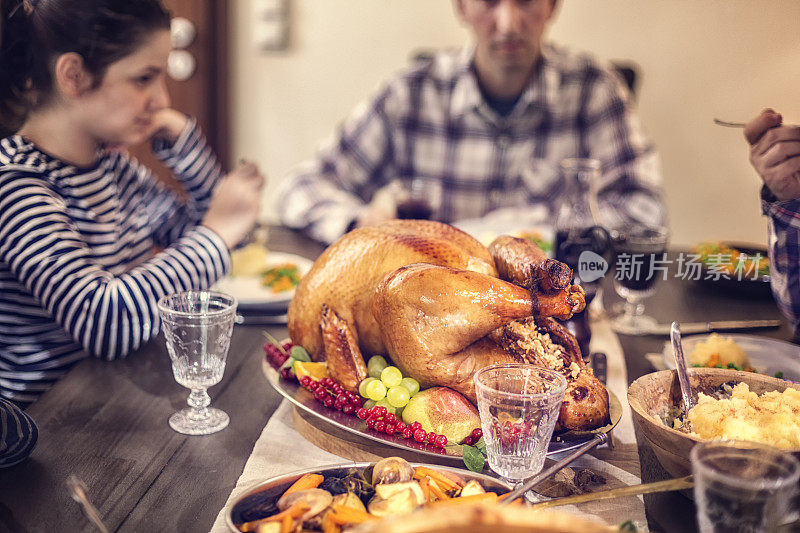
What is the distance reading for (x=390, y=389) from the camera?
1016 millimetres

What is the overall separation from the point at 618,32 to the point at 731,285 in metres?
2.06

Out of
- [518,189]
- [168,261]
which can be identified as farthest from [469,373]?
[518,189]

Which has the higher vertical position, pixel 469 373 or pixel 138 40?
pixel 138 40

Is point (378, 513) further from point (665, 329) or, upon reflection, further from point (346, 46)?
point (346, 46)

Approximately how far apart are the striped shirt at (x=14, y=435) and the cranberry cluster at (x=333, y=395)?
14.8 inches

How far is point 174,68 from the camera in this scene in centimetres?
370

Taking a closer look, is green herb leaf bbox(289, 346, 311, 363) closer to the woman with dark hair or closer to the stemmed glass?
the woman with dark hair

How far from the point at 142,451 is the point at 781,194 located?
43.9 inches

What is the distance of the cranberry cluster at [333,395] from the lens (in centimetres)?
102

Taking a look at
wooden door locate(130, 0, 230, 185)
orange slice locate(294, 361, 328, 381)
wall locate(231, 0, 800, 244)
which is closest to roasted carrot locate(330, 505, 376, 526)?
orange slice locate(294, 361, 328, 381)

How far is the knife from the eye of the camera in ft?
4.78

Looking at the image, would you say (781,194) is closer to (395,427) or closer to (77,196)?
(395,427)

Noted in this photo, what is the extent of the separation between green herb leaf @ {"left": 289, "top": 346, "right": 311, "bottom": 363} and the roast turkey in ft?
0.03

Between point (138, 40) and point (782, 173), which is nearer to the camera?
point (782, 173)
